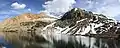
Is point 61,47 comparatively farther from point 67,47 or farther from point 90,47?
point 90,47

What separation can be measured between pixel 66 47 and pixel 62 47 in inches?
75.7

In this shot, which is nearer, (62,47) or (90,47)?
(62,47)

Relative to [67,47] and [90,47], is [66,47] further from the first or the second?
[90,47]

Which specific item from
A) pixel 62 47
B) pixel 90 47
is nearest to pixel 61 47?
pixel 62 47

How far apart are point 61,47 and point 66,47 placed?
2.15m

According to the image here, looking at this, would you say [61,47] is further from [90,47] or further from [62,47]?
[90,47]

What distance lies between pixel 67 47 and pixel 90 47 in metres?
10.0

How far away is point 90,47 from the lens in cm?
9044

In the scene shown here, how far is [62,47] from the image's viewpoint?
276 feet

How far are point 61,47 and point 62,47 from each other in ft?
1.14

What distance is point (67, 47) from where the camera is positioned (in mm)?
85250

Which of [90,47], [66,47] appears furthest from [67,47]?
[90,47]

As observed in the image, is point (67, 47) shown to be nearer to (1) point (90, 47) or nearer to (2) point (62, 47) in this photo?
(2) point (62, 47)

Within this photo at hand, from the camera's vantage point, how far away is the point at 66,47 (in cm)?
8556
